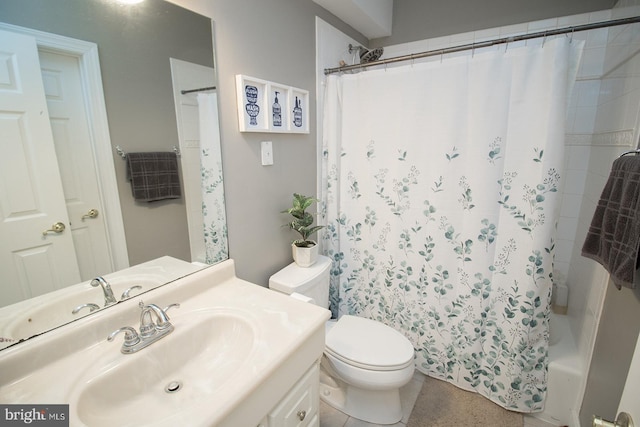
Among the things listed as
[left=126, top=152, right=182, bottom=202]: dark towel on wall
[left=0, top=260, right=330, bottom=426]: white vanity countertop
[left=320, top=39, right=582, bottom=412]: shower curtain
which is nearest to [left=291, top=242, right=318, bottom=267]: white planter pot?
[left=320, top=39, right=582, bottom=412]: shower curtain

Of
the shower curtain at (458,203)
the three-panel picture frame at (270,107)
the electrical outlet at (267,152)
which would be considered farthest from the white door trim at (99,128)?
the shower curtain at (458,203)

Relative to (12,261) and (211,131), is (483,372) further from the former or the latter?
(12,261)

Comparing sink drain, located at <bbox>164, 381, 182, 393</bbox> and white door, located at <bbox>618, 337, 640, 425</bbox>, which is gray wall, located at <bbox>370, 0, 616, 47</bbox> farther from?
sink drain, located at <bbox>164, 381, 182, 393</bbox>

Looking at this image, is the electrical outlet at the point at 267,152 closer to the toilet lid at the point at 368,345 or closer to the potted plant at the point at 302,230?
the potted plant at the point at 302,230

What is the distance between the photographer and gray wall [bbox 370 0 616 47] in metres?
1.73

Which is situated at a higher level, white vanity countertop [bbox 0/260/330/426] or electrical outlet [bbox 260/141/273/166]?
electrical outlet [bbox 260/141/273/166]

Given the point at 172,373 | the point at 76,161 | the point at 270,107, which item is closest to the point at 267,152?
the point at 270,107

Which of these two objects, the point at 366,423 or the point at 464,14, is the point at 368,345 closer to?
the point at 366,423

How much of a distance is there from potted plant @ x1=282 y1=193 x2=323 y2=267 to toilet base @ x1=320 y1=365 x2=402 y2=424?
28.6 inches

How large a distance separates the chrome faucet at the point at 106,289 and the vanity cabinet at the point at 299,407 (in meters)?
0.64

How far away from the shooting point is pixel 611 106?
59.0 inches

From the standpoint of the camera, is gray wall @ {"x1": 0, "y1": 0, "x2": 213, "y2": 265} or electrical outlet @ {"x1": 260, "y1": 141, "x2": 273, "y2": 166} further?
electrical outlet @ {"x1": 260, "y1": 141, "x2": 273, "y2": 166}

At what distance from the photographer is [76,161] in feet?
2.88

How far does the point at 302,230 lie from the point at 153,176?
32.4 inches
